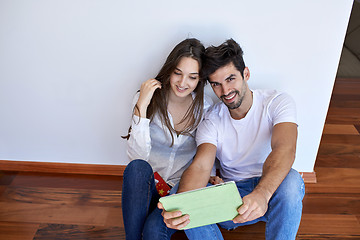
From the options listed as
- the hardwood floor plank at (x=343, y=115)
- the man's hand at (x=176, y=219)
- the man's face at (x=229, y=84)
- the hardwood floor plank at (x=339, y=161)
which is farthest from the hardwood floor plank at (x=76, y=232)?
the hardwood floor plank at (x=343, y=115)

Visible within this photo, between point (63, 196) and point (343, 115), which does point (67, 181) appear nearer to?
point (63, 196)

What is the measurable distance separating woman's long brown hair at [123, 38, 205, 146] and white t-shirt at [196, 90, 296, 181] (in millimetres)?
60

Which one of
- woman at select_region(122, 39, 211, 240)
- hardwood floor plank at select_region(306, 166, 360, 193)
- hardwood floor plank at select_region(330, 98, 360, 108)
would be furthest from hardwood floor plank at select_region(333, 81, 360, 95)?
woman at select_region(122, 39, 211, 240)

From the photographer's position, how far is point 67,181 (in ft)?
6.25

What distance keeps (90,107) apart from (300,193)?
106 cm

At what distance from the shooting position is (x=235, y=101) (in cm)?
139

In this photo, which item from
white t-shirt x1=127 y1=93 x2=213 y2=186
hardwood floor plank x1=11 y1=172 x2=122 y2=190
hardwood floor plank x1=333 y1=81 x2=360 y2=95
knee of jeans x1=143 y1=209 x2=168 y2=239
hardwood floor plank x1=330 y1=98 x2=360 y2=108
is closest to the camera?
knee of jeans x1=143 y1=209 x2=168 y2=239

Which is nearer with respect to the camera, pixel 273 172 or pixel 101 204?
pixel 273 172

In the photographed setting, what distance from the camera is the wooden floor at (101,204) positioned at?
160 centimetres

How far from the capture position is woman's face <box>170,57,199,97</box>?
4.51ft

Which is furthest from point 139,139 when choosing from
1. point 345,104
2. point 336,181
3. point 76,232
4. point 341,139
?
point 345,104

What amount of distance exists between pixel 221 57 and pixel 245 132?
35 cm

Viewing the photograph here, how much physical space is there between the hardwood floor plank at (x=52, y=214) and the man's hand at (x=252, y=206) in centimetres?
76

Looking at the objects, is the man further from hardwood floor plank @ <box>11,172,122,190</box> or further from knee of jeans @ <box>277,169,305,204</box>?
hardwood floor plank @ <box>11,172,122,190</box>
